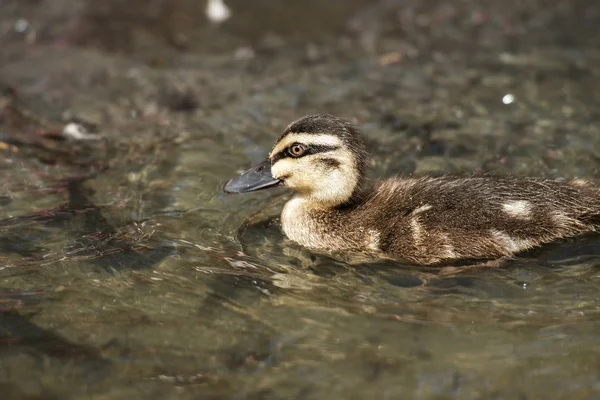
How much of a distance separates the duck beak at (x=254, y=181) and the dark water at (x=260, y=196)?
0.84 ft

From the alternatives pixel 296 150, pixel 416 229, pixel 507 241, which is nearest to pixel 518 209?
pixel 507 241

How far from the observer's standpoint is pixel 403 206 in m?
5.33

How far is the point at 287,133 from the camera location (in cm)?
555

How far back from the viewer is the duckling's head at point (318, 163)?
5461 mm

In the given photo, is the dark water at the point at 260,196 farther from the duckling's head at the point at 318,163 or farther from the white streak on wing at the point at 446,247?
the duckling's head at the point at 318,163

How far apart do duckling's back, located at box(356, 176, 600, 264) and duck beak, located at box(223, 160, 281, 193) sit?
2.38 ft

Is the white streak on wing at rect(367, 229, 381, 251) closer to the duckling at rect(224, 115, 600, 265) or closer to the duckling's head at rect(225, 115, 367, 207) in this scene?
the duckling at rect(224, 115, 600, 265)

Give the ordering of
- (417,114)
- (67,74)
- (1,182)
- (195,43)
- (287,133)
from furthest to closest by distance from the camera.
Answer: (195,43), (67,74), (417,114), (1,182), (287,133)

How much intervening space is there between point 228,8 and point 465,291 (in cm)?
572

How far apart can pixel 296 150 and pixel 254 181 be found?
366 millimetres

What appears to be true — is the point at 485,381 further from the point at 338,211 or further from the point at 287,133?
the point at 287,133

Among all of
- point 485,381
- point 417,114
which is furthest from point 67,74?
point 485,381

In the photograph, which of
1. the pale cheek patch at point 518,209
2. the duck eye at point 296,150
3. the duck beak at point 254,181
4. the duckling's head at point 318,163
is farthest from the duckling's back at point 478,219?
the duck beak at point 254,181

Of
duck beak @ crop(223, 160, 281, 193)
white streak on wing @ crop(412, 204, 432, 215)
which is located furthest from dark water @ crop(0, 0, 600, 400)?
white streak on wing @ crop(412, 204, 432, 215)
